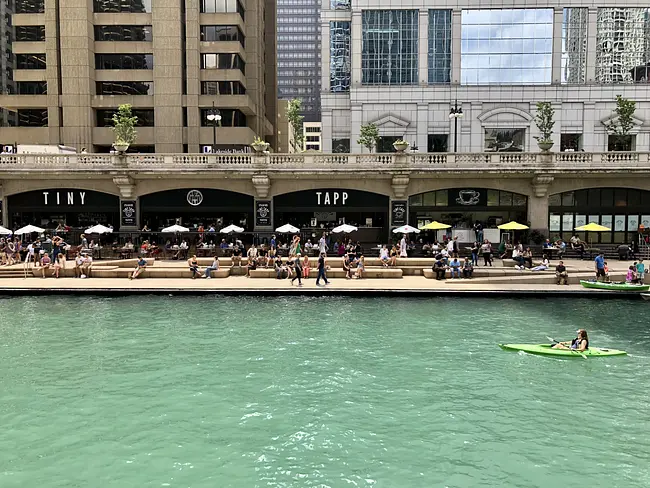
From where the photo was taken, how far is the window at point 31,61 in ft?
206

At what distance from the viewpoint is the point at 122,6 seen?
61.7m

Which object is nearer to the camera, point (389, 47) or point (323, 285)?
point (323, 285)

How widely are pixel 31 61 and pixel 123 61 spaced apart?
10847 mm

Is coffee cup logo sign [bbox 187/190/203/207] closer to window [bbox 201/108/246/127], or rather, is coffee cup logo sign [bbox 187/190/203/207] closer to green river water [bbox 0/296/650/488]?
green river water [bbox 0/296/650/488]

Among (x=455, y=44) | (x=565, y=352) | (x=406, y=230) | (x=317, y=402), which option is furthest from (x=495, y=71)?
(x=317, y=402)

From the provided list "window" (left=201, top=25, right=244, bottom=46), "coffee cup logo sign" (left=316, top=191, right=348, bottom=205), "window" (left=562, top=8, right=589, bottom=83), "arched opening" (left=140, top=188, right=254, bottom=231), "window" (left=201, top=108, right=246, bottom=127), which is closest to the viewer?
"coffee cup logo sign" (left=316, top=191, right=348, bottom=205)

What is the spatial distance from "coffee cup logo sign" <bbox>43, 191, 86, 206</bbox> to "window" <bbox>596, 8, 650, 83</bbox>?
52438mm

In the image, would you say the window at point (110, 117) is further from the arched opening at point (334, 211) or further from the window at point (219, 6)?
the arched opening at point (334, 211)

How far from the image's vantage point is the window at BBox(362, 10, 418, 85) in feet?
202

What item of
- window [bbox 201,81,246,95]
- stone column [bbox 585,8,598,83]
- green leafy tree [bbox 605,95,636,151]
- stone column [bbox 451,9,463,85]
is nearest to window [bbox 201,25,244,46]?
window [bbox 201,81,246,95]

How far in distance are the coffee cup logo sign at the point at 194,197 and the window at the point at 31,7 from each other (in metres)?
35.5

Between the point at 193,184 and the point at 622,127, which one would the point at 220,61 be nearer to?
the point at 193,184

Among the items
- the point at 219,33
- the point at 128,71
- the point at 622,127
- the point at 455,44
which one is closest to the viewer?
the point at 622,127

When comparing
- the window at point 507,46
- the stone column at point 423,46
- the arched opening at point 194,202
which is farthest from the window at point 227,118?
the window at point 507,46
